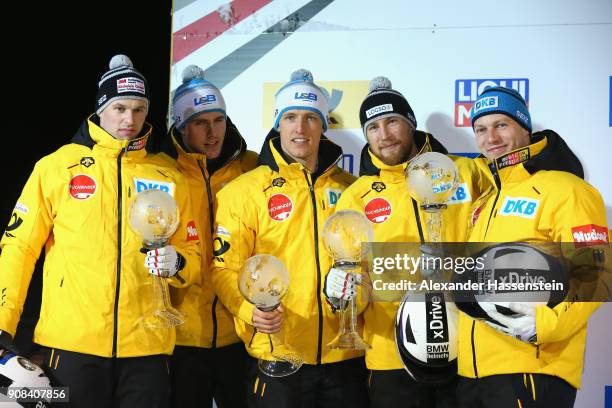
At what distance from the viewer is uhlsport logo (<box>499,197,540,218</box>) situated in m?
2.84

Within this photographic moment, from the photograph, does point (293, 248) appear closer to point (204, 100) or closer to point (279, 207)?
point (279, 207)

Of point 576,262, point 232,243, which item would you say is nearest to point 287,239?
point 232,243

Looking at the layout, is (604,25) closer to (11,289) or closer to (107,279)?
(107,279)

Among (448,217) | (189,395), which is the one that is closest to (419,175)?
(448,217)

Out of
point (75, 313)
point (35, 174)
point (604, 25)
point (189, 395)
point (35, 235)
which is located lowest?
point (189, 395)

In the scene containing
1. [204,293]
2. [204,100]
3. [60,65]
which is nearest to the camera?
[204,293]

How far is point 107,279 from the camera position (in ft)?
9.84

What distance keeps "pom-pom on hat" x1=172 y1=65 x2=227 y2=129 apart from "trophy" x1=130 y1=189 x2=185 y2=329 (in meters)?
0.90

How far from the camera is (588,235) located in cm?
266

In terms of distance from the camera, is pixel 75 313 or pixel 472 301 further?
pixel 75 313

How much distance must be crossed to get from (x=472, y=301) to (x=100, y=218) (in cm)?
159

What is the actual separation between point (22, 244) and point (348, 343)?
144 cm

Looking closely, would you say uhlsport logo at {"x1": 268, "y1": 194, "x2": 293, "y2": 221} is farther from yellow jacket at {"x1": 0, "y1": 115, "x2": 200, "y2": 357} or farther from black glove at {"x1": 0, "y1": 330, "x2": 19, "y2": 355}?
black glove at {"x1": 0, "y1": 330, "x2": 19, "y2": 355}

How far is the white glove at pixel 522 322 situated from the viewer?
2625mm
